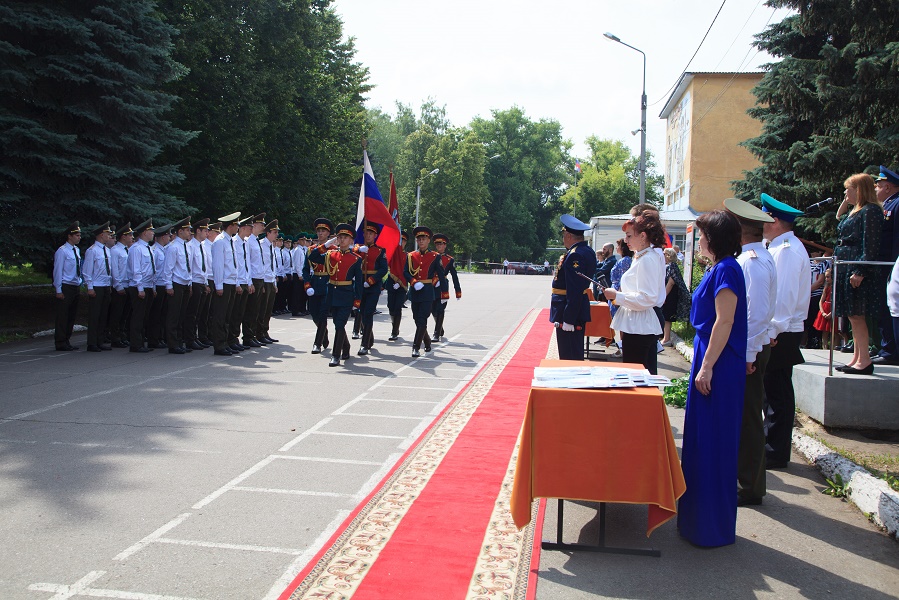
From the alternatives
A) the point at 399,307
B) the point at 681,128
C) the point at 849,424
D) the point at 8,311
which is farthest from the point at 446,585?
the point at 681,128

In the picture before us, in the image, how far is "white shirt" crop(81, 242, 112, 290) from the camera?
506 inches

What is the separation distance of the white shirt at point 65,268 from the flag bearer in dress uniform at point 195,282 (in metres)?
1.99

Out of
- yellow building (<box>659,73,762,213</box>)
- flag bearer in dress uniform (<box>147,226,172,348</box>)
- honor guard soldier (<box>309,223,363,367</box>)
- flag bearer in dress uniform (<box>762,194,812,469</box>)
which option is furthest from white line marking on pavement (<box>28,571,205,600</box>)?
yellow building (<box>659,73,762,213</box>)

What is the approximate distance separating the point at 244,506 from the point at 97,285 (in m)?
9.13

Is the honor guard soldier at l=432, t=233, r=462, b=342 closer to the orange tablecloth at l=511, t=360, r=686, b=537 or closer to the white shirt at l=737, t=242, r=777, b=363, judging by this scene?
the white shirt at l=737, t=242, r=777, b=363

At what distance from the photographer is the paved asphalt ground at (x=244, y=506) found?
4.10m

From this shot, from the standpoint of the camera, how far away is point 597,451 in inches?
175

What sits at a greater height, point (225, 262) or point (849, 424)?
point (225, 262)

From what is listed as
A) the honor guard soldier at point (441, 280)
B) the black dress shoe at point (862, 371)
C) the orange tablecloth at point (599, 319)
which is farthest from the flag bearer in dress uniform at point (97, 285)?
the black dress shoe at point (862, 371)

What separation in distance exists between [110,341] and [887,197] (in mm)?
12419

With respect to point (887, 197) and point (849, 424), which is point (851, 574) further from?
point (887, 197)

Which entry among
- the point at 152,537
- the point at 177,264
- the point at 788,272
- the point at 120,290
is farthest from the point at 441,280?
the point at 152,537

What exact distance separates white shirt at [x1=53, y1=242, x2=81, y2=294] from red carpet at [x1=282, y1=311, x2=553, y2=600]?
27.6 ft

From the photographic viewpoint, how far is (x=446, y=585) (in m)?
4.02
